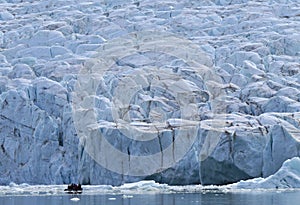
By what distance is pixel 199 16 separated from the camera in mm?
41969

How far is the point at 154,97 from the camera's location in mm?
29266

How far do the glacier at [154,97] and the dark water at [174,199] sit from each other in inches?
81.6

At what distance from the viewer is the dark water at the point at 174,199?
18.7 meters

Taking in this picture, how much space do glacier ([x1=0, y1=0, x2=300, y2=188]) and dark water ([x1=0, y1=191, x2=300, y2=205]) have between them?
81.6 inches

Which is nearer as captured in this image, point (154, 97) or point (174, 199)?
point (174, 199)

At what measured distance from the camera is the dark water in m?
18.7

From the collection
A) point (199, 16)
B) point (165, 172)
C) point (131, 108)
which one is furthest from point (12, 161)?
point (199, 16)

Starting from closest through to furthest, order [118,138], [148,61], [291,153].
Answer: [291,153], [118,138], [148,61]

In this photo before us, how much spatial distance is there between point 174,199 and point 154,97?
9.67 metres

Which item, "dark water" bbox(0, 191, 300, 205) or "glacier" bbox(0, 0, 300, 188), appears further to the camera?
"glacier" bbox(0, 0, 300, 188)

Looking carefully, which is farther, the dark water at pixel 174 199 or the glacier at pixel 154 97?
the glacier at pixel 154 97

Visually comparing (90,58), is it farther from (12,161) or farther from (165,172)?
(165,172)

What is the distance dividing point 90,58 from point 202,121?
10.4 meters

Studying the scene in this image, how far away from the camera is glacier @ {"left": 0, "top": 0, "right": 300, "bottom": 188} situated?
80.0ft
